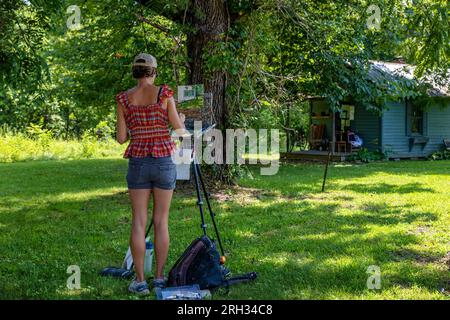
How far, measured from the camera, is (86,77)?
13.8 m

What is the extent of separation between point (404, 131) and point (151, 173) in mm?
16547

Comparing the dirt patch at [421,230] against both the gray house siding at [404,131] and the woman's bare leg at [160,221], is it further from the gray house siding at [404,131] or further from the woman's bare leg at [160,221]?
the gray house siding at [404,131]

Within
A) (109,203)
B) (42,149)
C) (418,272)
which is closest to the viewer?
(418,272)

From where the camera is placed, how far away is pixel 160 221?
4238 millimetres

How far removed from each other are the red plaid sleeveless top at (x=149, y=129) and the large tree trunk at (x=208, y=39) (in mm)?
5345

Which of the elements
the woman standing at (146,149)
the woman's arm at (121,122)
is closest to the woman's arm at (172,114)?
the woman standing at (146,149)

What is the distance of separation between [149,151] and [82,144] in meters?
16.3

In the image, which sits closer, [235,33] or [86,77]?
[235,33]

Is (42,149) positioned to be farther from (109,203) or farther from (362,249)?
(362,249)

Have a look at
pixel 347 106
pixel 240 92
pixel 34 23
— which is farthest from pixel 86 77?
pixel 347 106

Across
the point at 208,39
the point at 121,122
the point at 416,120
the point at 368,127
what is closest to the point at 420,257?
the point at 121,122

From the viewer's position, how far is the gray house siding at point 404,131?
1847 centimetres

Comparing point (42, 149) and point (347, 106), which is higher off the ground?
point (347, 106)

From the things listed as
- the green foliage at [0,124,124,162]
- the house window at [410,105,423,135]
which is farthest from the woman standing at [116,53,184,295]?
the house window at [410,105,423,135]
